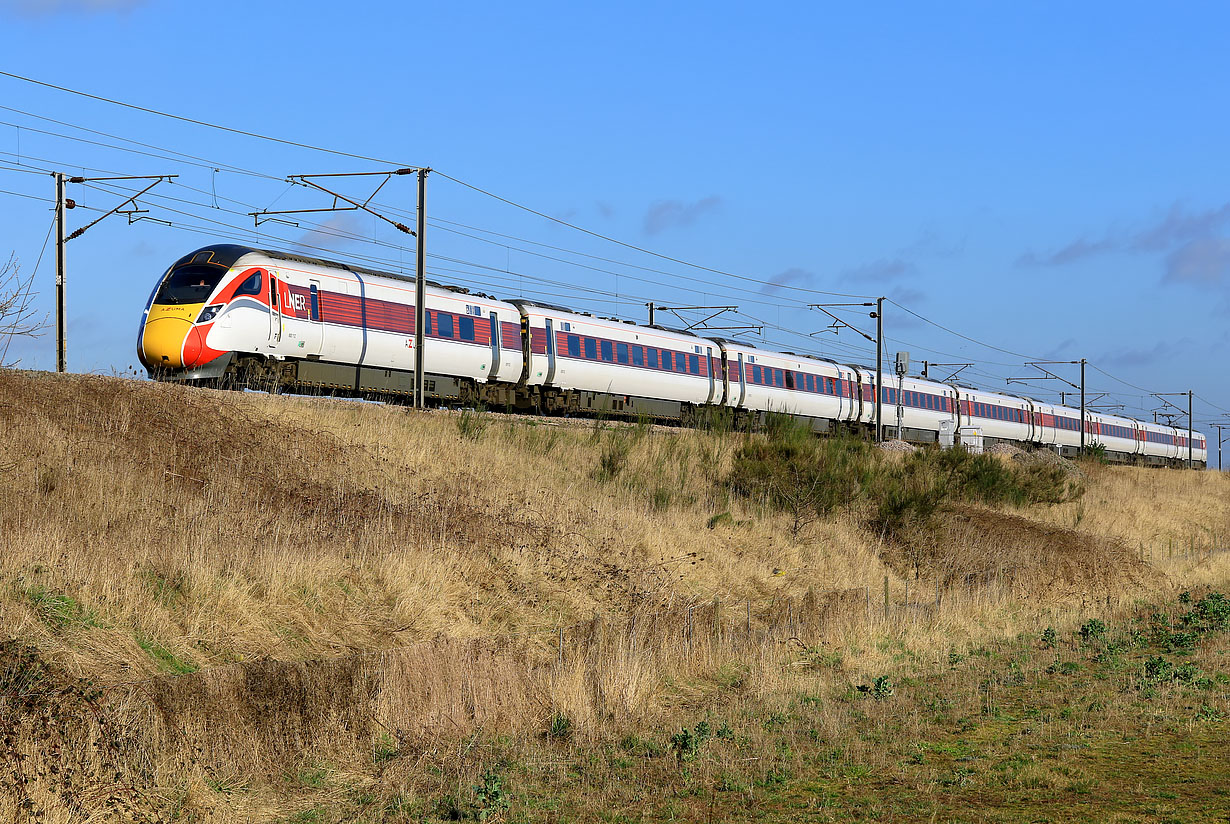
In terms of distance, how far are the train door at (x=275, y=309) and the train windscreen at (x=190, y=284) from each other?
1.09 meters

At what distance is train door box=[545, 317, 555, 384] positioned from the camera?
34844mm

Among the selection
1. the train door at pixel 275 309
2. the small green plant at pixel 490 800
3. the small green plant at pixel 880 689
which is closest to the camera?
the small green plant at pixel 490 800

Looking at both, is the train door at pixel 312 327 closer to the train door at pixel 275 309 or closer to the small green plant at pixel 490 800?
the train door at pixel 275 309

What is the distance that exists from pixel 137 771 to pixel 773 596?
14615 millimetres

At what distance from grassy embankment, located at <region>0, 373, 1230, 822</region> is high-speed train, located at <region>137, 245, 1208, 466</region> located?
3.80 metres

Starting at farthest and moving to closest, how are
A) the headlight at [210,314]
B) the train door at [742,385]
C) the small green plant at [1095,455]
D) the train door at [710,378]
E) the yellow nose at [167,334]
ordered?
the small green plant at [1095,455] → the train door at [742,385] → the train door at [710,378] → the yellow nose at [167,334] → the headlight at [210,314]

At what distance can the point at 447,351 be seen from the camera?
3134 cm

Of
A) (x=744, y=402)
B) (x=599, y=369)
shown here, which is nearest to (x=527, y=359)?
(x=599, y=369)

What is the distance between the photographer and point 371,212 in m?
26.3

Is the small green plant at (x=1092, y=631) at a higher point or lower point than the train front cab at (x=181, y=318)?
lower

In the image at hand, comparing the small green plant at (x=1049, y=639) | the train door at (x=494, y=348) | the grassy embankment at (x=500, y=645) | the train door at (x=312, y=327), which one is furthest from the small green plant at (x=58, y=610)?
the train door at (x=494, y=348)

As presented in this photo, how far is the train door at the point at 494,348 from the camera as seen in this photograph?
32969 mm

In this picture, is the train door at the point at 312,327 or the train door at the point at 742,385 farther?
the train door at the point at 742,385

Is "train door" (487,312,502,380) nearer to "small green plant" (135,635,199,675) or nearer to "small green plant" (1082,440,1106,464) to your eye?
"small green plant" (135,635,199,675)
